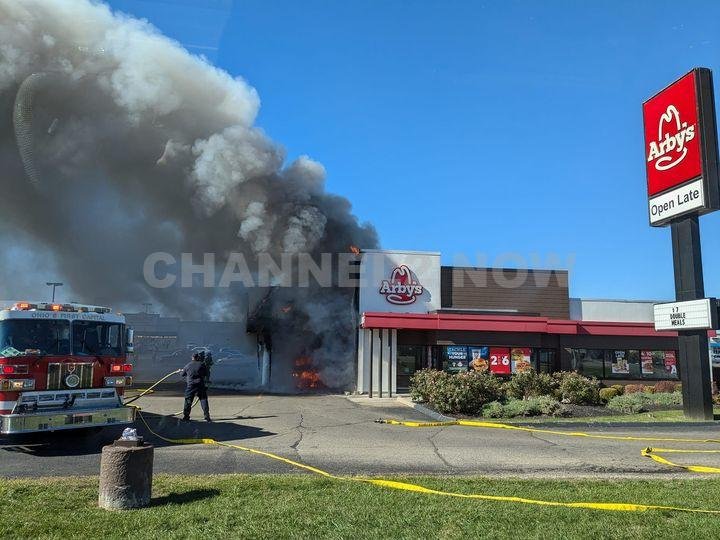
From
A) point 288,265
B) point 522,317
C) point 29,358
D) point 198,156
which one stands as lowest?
point 29,358

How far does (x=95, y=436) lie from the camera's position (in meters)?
9.52

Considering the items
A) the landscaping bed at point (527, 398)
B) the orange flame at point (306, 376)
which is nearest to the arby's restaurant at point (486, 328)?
the orange flame at point (306, 376)

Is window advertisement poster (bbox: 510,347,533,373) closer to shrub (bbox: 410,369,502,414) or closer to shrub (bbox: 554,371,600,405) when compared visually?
shrub (bbox: 554,371,600,405)

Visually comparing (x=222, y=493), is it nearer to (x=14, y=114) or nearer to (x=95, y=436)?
(x=95, y=436)

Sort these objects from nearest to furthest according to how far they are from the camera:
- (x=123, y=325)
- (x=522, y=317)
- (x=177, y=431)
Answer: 1. (x=123, y=325)
2. (x=177, y=431)
3. (x=522, y=317)

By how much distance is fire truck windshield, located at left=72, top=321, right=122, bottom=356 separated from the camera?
28.6 ft

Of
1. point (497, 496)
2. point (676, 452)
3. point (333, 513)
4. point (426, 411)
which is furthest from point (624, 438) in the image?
point (333, 513)

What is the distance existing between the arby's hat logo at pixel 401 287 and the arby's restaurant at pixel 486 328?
4cm

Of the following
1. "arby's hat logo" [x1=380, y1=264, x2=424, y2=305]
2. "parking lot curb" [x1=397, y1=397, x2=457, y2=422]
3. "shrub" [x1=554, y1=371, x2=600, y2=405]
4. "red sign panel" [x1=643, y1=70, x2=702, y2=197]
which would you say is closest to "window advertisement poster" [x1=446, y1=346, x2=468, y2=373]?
"arby's hat logo" [x1=380, y1=264, x2=424, y2=305]

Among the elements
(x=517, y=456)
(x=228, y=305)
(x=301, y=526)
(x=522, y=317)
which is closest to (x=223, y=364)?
(x=228, y=305)

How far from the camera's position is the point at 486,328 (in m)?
19.2

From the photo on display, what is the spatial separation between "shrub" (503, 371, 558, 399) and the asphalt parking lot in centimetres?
368

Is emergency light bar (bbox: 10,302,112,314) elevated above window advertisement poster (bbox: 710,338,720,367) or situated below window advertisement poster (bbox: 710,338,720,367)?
above

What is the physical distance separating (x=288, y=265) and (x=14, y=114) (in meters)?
12.7
